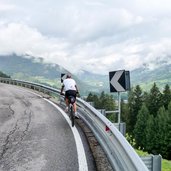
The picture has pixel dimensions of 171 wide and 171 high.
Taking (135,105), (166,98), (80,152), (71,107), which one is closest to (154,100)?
(166,98)

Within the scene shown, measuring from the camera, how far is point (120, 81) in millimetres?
10586

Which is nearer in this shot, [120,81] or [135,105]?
[120,81]

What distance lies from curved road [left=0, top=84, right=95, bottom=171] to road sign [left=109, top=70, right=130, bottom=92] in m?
1.84

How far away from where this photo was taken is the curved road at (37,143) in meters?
7.78

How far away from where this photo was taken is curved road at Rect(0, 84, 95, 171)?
306 inches

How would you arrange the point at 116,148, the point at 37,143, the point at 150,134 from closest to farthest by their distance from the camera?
the point at 116,148
the point at 37,143
the point at 150,134

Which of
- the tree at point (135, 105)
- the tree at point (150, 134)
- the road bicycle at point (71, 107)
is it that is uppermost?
the road bicycle at point (71, 107)

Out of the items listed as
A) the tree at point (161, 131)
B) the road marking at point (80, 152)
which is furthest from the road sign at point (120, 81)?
the tree at point (161, 131)

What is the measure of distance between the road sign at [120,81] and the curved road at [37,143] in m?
1.84

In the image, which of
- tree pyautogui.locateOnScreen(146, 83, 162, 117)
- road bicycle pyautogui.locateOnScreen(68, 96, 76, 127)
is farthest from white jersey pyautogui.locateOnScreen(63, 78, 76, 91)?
tree pyautogui.locateOnScreen(146, 83, 162, 117)

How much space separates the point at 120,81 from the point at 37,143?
2.80 meters

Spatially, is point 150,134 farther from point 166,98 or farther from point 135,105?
point 135,105

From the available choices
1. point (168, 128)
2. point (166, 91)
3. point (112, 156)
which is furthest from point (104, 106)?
point (112, 156)

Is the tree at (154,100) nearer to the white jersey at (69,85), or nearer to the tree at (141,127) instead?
the tree at (141,127)
